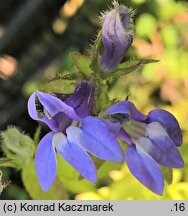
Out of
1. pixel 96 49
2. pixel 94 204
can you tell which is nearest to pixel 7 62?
pixel 94 204

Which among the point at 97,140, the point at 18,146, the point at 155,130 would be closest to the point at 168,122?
the point at 155,130

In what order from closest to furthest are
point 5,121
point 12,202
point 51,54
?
point 12,202 → point 5,121 → point 51,54

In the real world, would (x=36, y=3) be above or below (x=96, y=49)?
above

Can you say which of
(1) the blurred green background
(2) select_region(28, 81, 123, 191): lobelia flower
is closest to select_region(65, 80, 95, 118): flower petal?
(2) select_region(28, 81, 123, 191): lobelia flower

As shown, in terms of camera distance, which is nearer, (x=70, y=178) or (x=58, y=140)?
(x=58, y=140)

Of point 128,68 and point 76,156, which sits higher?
point 128,68

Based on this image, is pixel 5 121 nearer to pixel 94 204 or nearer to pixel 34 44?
pixel 34 44

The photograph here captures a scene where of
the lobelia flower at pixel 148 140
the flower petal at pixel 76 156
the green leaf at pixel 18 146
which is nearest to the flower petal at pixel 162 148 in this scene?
the lobelia flower at pixel 148 140

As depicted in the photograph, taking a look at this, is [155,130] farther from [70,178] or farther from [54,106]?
[70,178]
